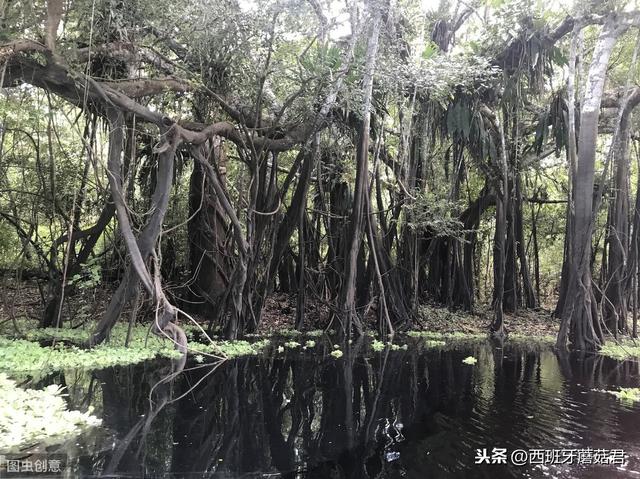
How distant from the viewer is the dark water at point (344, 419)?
2398 mm

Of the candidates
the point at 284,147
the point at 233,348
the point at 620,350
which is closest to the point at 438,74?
the point at 284,147

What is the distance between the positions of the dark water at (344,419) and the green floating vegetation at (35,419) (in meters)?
0.13

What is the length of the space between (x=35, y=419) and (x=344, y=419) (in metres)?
1.74

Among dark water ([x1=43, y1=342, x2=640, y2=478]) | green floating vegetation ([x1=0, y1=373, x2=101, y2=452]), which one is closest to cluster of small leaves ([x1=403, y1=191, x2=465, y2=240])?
dark water ([x1=43, y1=342, x2=640, y2=478])

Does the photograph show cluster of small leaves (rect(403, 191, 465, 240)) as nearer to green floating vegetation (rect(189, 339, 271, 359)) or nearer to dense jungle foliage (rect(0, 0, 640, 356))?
dense jungle foliage (rect(0, 0, 640, 356))

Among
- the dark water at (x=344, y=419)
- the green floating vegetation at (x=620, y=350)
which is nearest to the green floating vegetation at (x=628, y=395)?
the dark water at (x=344, y=419)

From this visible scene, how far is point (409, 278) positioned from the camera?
848cm

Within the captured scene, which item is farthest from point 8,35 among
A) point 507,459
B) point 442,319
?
point 442,319

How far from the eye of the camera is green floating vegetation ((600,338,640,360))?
231 inches

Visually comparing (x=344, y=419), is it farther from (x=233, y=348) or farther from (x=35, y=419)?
(x=233, y=348)

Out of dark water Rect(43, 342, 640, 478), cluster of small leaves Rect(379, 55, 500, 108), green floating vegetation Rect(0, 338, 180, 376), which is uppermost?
cluster of small leaves Rect(379, 55, 500, 108)

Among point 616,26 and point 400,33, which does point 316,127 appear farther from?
point 616,26

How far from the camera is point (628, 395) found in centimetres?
386

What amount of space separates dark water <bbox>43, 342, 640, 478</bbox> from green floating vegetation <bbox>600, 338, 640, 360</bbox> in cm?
117
